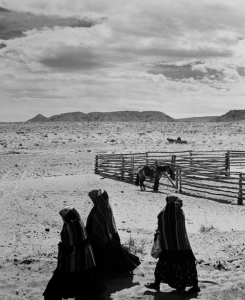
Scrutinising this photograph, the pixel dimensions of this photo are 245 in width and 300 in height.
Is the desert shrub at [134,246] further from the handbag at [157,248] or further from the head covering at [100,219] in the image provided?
the handbag at [157,248]

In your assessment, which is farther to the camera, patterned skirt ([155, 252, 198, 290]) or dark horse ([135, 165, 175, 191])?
dark horse ([135, 165, 175, 191])

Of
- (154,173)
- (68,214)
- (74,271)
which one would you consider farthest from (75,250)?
(154,173)

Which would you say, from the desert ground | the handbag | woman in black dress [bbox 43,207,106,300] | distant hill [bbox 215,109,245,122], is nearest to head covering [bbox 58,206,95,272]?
woman in black dress [bbox 43,207,106,300]

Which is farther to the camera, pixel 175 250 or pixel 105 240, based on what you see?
pixel 105 240

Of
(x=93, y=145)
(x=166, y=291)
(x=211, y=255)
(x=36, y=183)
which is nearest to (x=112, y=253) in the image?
(x=166, y=291)

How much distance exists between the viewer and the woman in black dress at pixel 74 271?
18.3ft

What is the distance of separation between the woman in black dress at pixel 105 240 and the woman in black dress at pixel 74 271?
662 millimetres

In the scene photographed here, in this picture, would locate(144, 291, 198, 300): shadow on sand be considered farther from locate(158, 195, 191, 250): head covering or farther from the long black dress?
locate(158, 195, 191, 250): head covering

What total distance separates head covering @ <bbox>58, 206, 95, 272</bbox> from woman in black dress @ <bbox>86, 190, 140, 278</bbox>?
0.65m

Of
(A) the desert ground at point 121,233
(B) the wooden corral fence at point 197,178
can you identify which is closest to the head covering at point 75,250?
(A) the desert ground at point 121,233

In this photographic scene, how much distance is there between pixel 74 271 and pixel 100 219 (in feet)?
3.11

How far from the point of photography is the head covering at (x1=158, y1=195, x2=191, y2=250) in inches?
230

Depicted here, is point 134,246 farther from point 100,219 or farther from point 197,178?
point 197,178

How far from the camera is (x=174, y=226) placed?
5.87m
